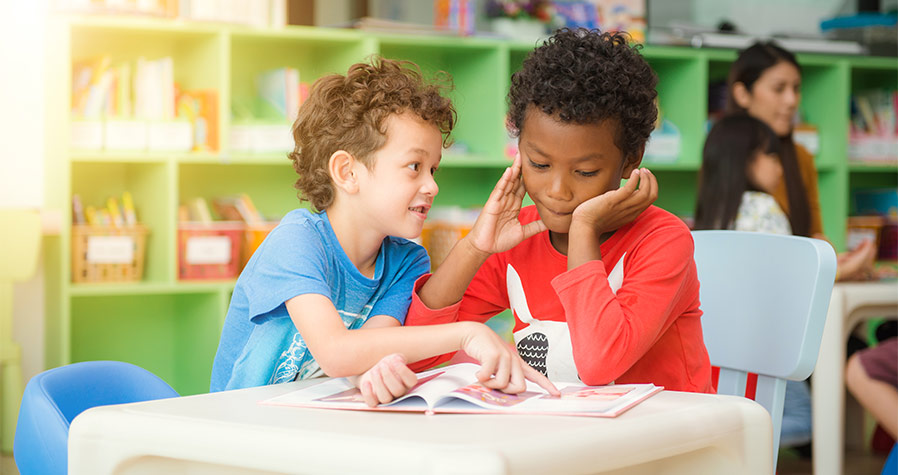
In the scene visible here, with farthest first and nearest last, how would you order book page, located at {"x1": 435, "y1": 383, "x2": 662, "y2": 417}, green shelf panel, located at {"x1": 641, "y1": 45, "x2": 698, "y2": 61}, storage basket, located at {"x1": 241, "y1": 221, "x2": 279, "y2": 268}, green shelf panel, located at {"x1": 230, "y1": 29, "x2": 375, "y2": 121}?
green shelf panel, located at {"x1": 641, "y1": 45, "x2": 698, "y2": 61} < green shelf panel, located at {"x1": 230, "y1": 29, "x2": 375, "y2": 121} < storage basket, located at {"x1": 241, "y1": 221, "x2": 279, "y2": 268} < book page, located at {"x1": 435, "y1": 383, "x2": 662, "y2": 417}

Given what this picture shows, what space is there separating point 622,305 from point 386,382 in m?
0.35

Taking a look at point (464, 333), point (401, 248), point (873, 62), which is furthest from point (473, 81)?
point (464, 333)

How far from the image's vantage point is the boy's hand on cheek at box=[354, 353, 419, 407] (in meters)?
0.81

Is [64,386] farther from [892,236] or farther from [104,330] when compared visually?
[892,236]

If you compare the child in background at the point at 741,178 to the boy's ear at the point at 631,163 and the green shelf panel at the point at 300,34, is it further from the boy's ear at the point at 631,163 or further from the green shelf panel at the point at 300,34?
the boy's ear at the point at 631,163

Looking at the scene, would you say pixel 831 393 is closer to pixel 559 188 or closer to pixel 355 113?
pixel 559 188

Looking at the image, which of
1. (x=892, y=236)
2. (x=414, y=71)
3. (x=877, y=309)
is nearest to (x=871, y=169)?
(x=892, y=236)

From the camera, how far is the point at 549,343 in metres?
1.15

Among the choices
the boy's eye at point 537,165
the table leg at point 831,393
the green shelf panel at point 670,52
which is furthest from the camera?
the green shelf panel at point 670,52

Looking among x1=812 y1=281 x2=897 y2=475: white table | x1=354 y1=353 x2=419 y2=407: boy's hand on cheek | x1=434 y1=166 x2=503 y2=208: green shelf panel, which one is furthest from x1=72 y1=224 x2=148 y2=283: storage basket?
x1=354 y1=353 x2=419 y2=407: boy's hand on cheek

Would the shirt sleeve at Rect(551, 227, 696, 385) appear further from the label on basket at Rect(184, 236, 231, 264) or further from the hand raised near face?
the label on basket at Rect(184, 236, 231, 264)

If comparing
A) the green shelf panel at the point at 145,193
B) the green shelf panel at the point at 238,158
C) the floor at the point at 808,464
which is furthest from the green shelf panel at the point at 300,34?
the floor at the point at 808,464

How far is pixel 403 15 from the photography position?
3.51 metres

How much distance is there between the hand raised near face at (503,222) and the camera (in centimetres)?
119
